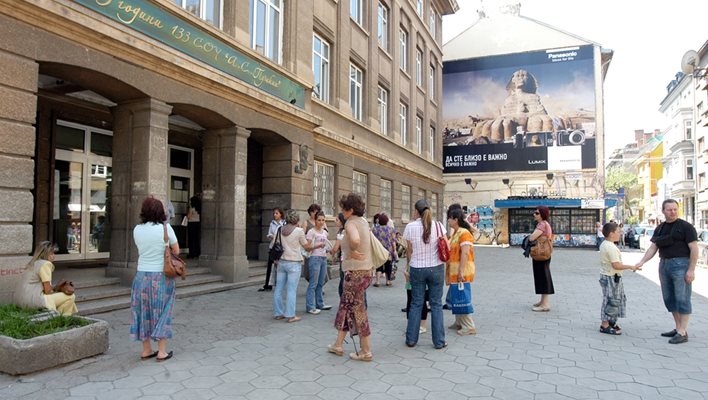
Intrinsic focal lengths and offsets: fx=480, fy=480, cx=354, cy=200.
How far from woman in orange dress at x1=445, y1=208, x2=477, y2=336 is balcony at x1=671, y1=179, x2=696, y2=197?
4232 cm

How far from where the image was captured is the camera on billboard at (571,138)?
3034 cm

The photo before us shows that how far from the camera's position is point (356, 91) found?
A: 1786cm

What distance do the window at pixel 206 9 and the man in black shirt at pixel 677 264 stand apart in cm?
906

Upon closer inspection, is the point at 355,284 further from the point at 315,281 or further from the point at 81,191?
the point at 81,191

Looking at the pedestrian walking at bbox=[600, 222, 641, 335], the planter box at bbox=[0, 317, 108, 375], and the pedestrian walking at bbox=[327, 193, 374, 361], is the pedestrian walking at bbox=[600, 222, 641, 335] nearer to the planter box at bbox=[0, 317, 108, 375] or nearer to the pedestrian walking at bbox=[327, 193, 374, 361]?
the pedestrian walking at bbox=[327, 193, 374, 361]

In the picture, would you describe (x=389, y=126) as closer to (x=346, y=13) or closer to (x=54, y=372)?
(x=346, y=13)

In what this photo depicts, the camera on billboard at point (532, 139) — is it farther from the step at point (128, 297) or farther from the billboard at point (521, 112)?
the step at point (128, 297)

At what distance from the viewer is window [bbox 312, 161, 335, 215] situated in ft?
47.4

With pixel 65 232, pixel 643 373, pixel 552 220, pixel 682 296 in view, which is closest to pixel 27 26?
pixel 65 232

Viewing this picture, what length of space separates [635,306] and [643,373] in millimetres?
4459

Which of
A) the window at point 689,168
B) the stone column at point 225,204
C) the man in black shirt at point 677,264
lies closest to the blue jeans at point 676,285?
the man in black shirt at point 677,264

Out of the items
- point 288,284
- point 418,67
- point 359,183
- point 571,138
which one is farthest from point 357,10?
point 571,138

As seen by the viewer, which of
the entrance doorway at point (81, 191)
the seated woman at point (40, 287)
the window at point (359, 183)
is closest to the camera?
the seated woman at point (40, 287)

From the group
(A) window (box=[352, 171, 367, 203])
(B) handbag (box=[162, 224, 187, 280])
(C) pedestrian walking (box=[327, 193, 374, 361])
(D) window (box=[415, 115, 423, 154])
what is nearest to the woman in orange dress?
(C) pedestrian walking (box=[327, 193, 374, 361])
